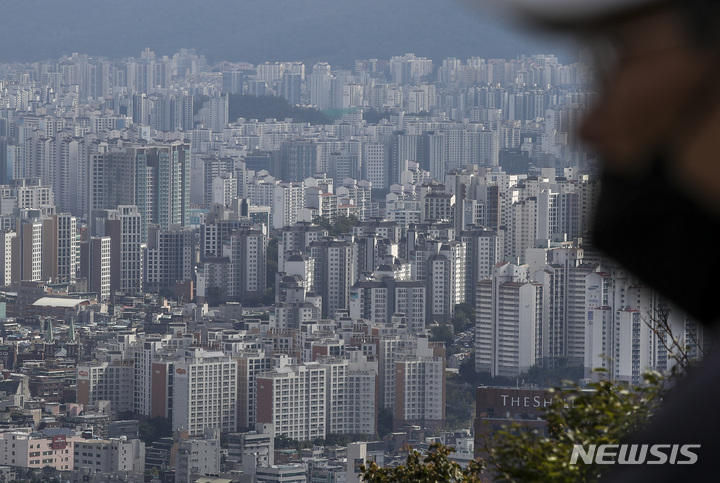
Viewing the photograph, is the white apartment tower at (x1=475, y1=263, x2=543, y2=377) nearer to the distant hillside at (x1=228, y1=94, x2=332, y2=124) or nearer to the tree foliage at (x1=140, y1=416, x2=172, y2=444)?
the tree foliage at (x1=140, y1=416, x2=172, y2=444)

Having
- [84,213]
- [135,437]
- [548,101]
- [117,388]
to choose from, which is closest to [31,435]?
[135,437]

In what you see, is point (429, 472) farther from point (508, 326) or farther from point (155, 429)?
point (508, 326)

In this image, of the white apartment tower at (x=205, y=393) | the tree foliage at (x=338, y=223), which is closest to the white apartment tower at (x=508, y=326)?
the white apartment tower at (x=205, y=393)

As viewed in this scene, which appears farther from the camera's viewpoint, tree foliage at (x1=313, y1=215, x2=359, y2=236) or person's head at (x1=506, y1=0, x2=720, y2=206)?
tree foliage at (x1=313, y1=215, x2=359, y2=236)

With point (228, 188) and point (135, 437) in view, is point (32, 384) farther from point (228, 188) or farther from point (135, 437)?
point (228, 188)

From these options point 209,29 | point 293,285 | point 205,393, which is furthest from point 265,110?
point 205,393

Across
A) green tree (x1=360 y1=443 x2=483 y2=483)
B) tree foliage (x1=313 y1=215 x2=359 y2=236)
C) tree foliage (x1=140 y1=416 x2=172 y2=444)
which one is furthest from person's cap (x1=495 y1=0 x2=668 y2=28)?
tree foliage (x1=313 y1=215 x2=359 y2=236)
